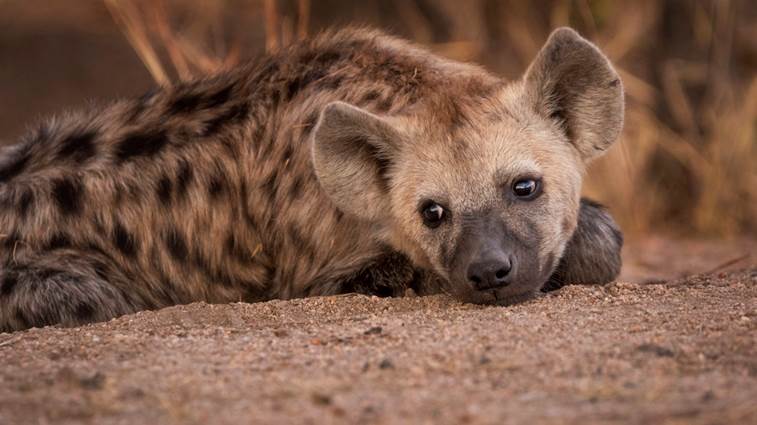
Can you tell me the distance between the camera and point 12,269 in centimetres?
360

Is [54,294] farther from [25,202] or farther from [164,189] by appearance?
[164,189]

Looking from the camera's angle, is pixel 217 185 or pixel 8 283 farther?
pixel 217 185

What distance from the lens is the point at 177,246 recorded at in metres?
3.77

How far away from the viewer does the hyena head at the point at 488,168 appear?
10.4 ft

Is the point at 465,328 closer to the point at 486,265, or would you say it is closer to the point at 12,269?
the point at 486,265

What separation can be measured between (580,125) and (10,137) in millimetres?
5230

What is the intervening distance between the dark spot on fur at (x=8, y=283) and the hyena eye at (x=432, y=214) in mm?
1285

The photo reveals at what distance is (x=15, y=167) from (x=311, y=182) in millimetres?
1024

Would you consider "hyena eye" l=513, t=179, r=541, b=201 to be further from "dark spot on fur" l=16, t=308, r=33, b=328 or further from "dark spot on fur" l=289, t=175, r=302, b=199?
"dark spot on fur" l=16, t=308, r=33, b=328

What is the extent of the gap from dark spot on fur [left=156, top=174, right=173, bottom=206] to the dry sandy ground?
624 mm

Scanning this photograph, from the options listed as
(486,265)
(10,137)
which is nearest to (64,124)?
(486,265)

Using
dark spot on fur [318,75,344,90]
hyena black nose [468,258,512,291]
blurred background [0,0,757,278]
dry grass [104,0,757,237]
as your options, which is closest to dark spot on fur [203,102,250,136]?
dark spot on fur [318,75,344,90]

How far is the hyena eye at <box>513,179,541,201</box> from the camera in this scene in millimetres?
3268

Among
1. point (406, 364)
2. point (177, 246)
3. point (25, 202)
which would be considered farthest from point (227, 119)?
point (406, 364)
